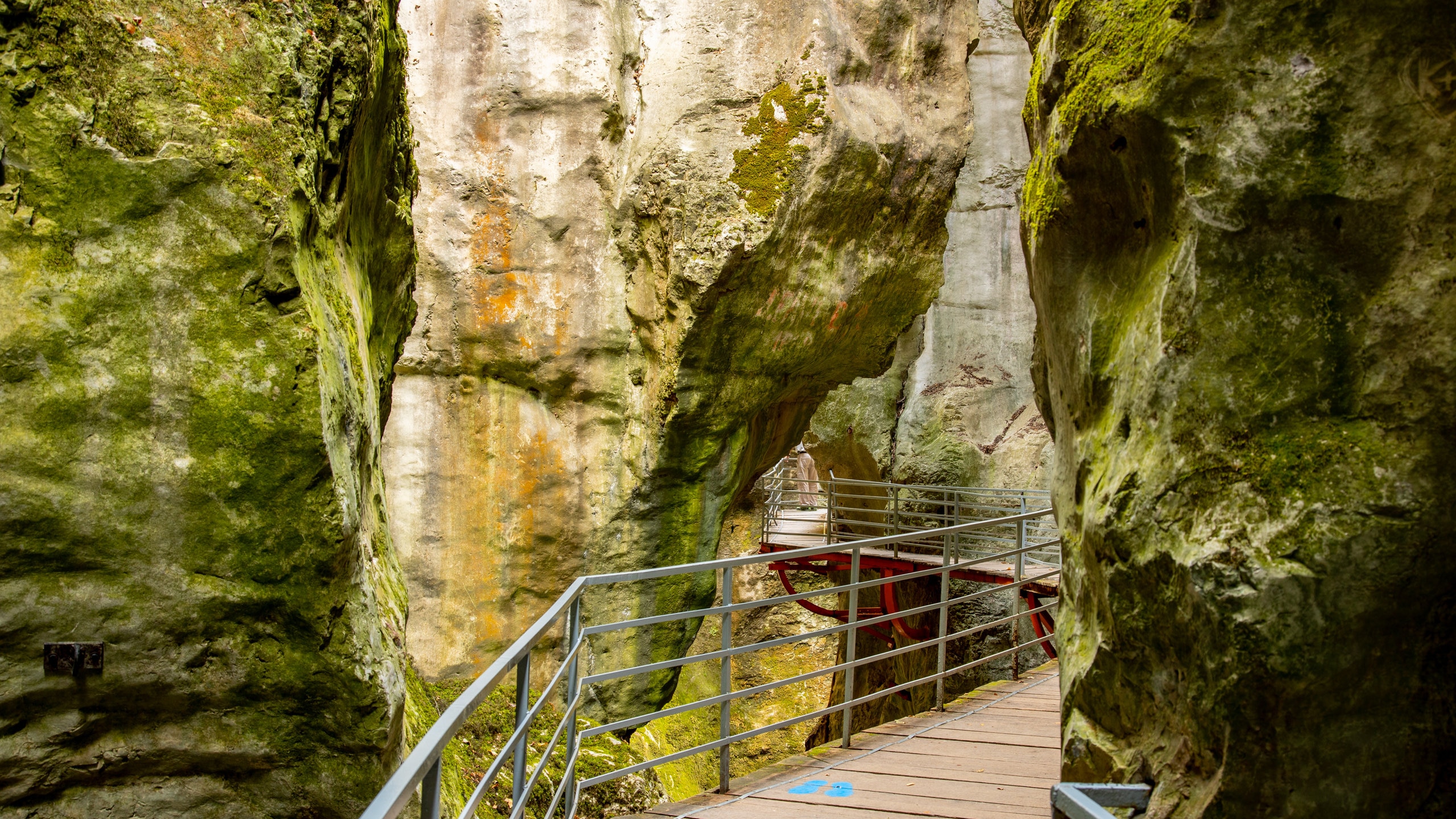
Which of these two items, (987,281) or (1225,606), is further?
(987,281)

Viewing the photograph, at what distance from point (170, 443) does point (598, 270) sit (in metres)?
5.97

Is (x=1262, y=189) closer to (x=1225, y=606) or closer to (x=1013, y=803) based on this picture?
(x=1225, y=606)

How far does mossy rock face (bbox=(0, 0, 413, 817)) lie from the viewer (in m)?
3.10

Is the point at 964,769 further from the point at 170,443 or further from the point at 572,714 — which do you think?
the point at 170,443

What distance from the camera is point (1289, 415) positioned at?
2.48 meters

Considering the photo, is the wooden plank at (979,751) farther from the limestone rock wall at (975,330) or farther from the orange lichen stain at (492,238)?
the limestone rock wall at (975,330)

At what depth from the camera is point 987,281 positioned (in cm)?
1753

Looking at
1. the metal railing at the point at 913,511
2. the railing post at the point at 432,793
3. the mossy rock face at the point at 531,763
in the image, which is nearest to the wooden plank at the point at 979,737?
the mossy rock face at the point at 531,763

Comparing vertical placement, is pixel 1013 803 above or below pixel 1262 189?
below

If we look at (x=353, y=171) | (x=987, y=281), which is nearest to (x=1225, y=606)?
(x=353, y=171)

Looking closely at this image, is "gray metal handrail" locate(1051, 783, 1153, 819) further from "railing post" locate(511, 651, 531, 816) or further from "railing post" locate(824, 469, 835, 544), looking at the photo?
"railing post" locate(824, 469, 835, 544)

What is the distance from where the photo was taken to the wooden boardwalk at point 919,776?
4.00 metres

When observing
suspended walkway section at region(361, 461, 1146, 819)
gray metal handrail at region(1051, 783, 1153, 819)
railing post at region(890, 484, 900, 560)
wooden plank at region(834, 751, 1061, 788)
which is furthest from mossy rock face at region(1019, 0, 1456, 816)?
railing post at region(890, 484, 900, 560)

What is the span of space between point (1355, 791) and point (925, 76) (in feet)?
27.5
